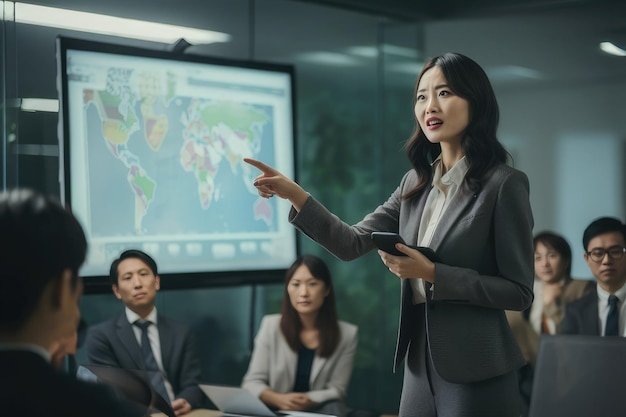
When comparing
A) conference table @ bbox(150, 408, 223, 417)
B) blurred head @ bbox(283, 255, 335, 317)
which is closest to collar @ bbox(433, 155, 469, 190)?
conference table @ bbox(150, 408, 223, 417)

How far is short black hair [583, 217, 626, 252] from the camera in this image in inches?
163

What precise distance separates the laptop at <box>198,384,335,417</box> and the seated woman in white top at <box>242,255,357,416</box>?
2.83 feet

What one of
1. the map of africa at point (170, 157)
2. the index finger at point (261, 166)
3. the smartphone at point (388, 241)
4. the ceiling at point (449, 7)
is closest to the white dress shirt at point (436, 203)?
the smartphone at point (388, 241)

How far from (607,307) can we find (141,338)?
209 cm

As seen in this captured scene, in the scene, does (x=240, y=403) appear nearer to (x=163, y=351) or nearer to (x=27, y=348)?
(x=163, y=351)

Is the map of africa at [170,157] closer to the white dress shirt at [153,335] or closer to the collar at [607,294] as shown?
the white dress shirt at [153,335]

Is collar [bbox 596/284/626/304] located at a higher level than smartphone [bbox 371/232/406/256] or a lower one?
lower

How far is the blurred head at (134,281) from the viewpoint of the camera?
11.9 feet

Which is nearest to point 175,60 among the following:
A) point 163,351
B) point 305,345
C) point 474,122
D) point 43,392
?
point 163,351

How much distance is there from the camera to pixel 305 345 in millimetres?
4102

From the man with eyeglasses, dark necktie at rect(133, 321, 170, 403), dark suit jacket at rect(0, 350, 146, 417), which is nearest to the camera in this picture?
dark suit jacket at rect(0, 350, 146, 417)

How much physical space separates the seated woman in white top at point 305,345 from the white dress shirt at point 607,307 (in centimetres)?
115

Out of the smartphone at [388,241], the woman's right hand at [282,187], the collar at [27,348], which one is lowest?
the collar at [27,348]

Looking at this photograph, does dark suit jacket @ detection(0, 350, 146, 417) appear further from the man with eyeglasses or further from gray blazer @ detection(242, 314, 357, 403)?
the man with eyeglasses
